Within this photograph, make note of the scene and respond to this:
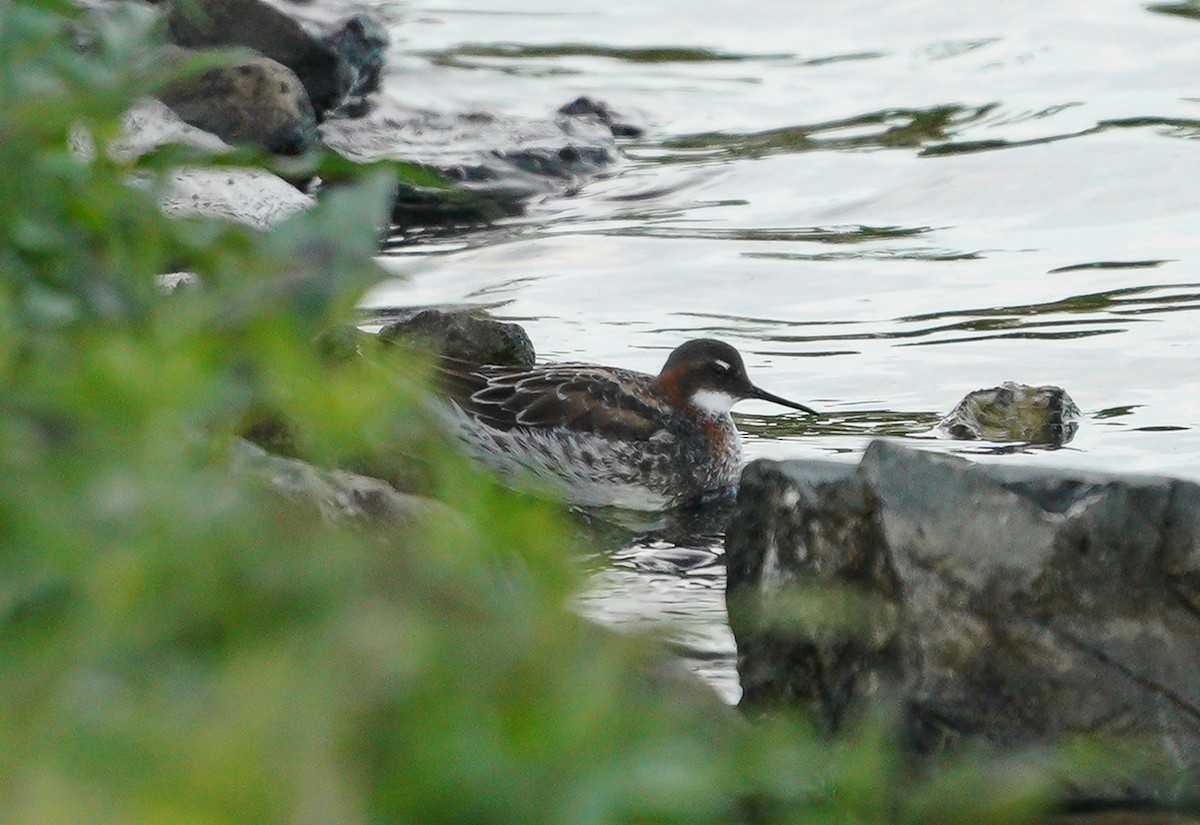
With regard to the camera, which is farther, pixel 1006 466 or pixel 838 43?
pixel 838 43

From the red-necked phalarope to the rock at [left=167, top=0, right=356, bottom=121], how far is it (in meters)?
6.64

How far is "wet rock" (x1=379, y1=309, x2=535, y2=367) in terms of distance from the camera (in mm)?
10422

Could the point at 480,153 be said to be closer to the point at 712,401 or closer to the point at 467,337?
the point at 467,337

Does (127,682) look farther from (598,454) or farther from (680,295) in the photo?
(680,295)

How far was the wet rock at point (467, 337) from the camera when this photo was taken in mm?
10422

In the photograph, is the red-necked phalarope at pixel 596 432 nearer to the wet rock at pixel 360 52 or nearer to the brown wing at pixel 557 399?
the brown wing at pixel 557 399

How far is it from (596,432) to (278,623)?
24.7ft

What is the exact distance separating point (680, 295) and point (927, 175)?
12.2 ft

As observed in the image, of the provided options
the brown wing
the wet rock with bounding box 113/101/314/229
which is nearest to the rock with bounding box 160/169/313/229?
the wet rock with bounding box 113/101/314/229

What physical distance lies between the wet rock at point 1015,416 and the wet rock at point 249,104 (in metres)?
6.76

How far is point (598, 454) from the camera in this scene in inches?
399

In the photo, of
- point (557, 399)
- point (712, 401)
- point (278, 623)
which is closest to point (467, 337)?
point (557, 399)

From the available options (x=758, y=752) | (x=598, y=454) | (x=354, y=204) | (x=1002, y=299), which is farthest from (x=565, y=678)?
(x=1002, y=299)

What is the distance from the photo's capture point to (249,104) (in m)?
14.8
